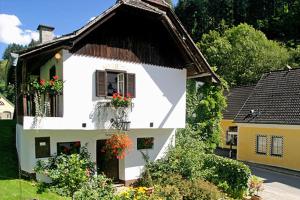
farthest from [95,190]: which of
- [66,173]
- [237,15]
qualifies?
[237,15]

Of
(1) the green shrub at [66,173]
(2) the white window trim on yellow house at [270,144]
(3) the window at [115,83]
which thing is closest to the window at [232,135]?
(2) the white window trim on yellow house at [270,144]

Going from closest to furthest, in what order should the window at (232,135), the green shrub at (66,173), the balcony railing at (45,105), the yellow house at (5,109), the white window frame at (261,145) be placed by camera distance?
1. the balcony railing at (45,105)
2. the green shrub at (66,173)
3. the white window frame at (261,145)
4. the window at (232,135)
5. the yellow house at (5,109)

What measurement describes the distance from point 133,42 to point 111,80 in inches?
92.0

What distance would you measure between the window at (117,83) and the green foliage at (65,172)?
3.20m

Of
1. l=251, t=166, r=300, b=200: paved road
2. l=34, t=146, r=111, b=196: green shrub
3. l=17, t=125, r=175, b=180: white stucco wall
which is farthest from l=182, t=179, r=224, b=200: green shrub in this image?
l=34, t=146, r=111, b=196: green shrub

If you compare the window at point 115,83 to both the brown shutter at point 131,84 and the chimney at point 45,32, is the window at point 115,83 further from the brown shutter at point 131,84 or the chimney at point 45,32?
the chimney at point 45,32

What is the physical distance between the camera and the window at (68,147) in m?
14.6

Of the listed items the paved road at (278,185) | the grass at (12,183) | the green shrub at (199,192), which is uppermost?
the grass at (12,183)

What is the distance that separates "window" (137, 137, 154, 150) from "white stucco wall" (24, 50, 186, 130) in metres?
1.21

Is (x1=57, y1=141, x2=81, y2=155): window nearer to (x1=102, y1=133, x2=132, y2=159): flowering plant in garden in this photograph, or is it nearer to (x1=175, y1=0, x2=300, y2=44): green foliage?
(x1=102, y1=133, x2=132, y2=159): flowering plant in garden

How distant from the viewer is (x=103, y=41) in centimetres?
1492

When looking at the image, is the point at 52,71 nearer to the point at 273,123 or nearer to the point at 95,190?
the point at 95,190

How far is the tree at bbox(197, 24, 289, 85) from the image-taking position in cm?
4728

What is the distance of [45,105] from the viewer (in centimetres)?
1323
